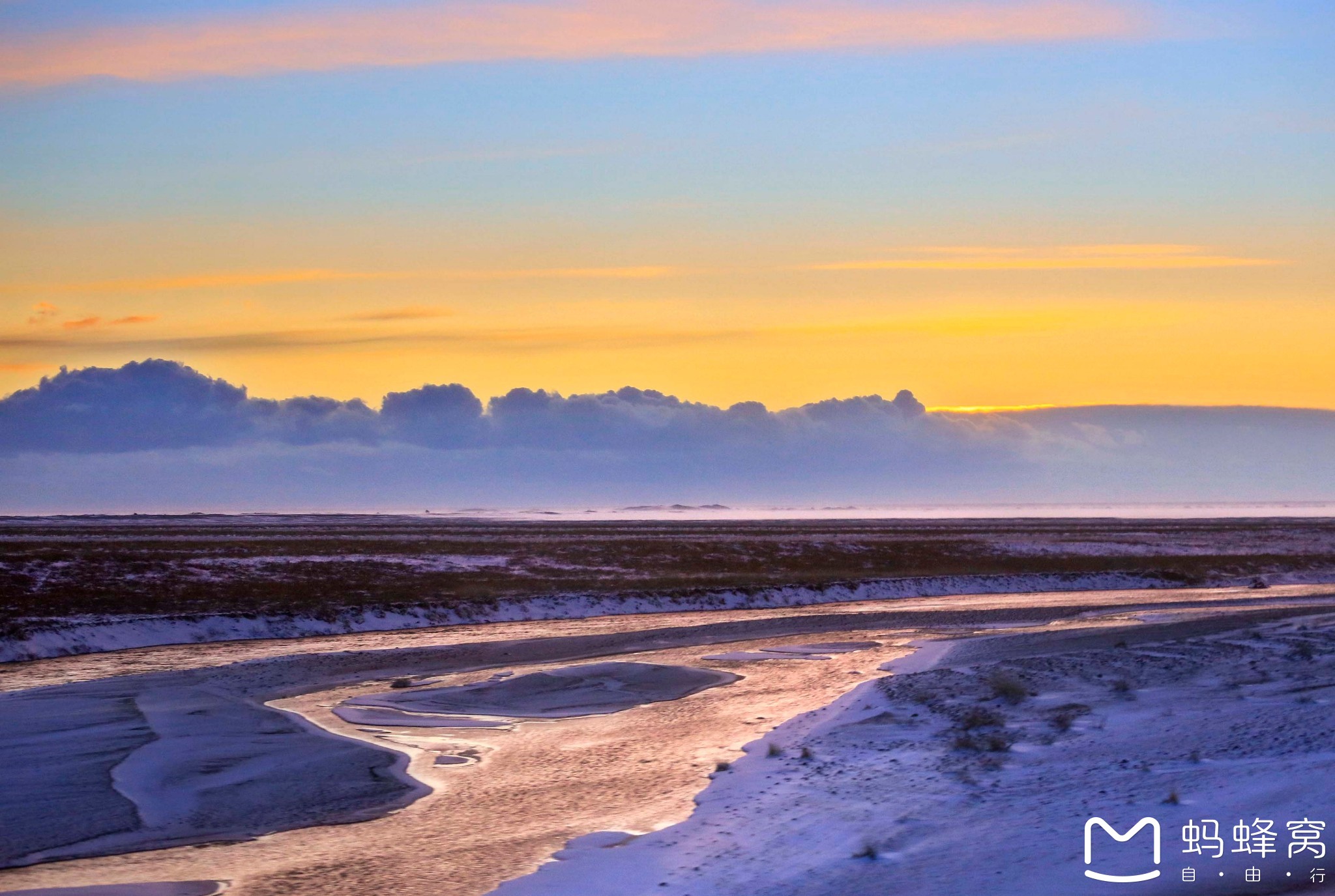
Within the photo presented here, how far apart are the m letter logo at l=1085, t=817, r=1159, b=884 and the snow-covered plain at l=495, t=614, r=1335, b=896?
0.34ft

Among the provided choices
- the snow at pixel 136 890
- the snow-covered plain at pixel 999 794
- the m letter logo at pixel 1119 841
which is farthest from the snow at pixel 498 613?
the m letter logo at pixel 1119 841

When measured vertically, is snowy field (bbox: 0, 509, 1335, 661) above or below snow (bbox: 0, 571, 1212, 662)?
above

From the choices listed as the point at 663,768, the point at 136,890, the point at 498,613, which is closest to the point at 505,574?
the point at 498,613

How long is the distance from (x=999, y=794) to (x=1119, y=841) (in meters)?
2.51

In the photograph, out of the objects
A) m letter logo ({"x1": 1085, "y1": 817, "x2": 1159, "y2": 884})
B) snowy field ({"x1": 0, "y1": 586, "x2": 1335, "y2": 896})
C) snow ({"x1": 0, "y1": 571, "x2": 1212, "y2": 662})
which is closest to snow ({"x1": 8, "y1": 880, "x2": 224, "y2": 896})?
snowy field ({"x1": 0, "y1": 586, "x2": 1335, "y2": 896})

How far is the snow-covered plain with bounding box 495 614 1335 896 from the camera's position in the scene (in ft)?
40.1

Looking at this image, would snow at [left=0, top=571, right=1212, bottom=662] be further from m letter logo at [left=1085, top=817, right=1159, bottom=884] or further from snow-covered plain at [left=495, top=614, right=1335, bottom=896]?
m letter logo at [left=1085, top=817, right=1159, bottom=884]

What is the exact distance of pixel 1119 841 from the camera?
12.9 meters

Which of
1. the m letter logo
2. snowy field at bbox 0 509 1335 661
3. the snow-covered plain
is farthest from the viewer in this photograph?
snowy field at bbox 0 509 1335 661

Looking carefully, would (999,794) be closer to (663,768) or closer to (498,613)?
(663,768)

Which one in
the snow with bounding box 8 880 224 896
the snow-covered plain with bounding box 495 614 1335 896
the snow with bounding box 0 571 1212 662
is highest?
the snow-covered plain with bounding box 495 614 1335 896

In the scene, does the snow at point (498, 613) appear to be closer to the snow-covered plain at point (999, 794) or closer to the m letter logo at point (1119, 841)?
the snow-covered plain at point (999, 794)

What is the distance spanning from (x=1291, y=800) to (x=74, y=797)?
16.2m

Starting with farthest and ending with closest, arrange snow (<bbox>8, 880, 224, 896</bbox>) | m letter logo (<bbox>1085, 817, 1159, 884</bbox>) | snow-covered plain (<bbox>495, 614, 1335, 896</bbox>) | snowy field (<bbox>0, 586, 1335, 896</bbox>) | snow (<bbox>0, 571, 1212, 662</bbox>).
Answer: snow (<bbox>0, 571, 1212, 662</bbox>) < snowy field (<bbox>0, 586, 1335, 896</bbox>) < snow (<bbox>8, 880, 224, 896</bbox>) < snow-covered plain (<bbox>495, 614, 1335, 896</bbox>) < m letter logo (<bbox>1085, 817, 1159, 884</bbox>)
